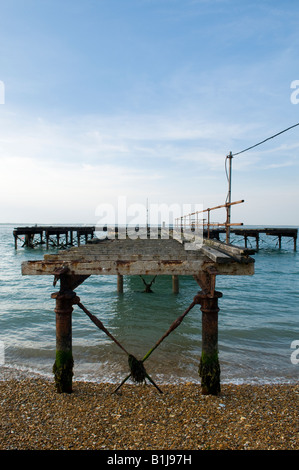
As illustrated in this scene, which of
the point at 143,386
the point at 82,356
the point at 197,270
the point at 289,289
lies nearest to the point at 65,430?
the point at 143,386

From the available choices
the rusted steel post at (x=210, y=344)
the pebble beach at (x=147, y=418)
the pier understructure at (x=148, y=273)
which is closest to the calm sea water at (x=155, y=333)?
the pebble beach at (x=147, y=418)

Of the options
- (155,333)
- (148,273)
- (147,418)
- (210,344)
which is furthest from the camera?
(155,333)

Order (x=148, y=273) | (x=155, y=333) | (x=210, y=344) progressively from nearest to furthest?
(x=148, y=273) → (x=210, y=344) → (x=155, y=333)

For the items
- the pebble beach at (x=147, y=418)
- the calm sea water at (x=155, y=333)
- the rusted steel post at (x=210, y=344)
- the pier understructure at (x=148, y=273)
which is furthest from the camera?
the calm sea water at (x=155, y=333)

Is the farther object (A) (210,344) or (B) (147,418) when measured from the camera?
(A) (210,344)

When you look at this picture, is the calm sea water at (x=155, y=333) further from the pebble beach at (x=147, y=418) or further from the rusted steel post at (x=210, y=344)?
the rusted steel post at (x=210, y=344)

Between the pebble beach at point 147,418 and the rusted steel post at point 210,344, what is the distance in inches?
8.7

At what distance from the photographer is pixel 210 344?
5301 millimetres

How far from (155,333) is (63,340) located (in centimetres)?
528

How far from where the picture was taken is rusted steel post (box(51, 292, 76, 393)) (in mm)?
5277

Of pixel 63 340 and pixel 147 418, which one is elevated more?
pixel 63 340

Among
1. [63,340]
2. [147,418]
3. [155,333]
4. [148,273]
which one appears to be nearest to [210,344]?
[147,418]

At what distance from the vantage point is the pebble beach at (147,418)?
425cm

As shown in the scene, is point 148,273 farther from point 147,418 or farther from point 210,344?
point 147,418
